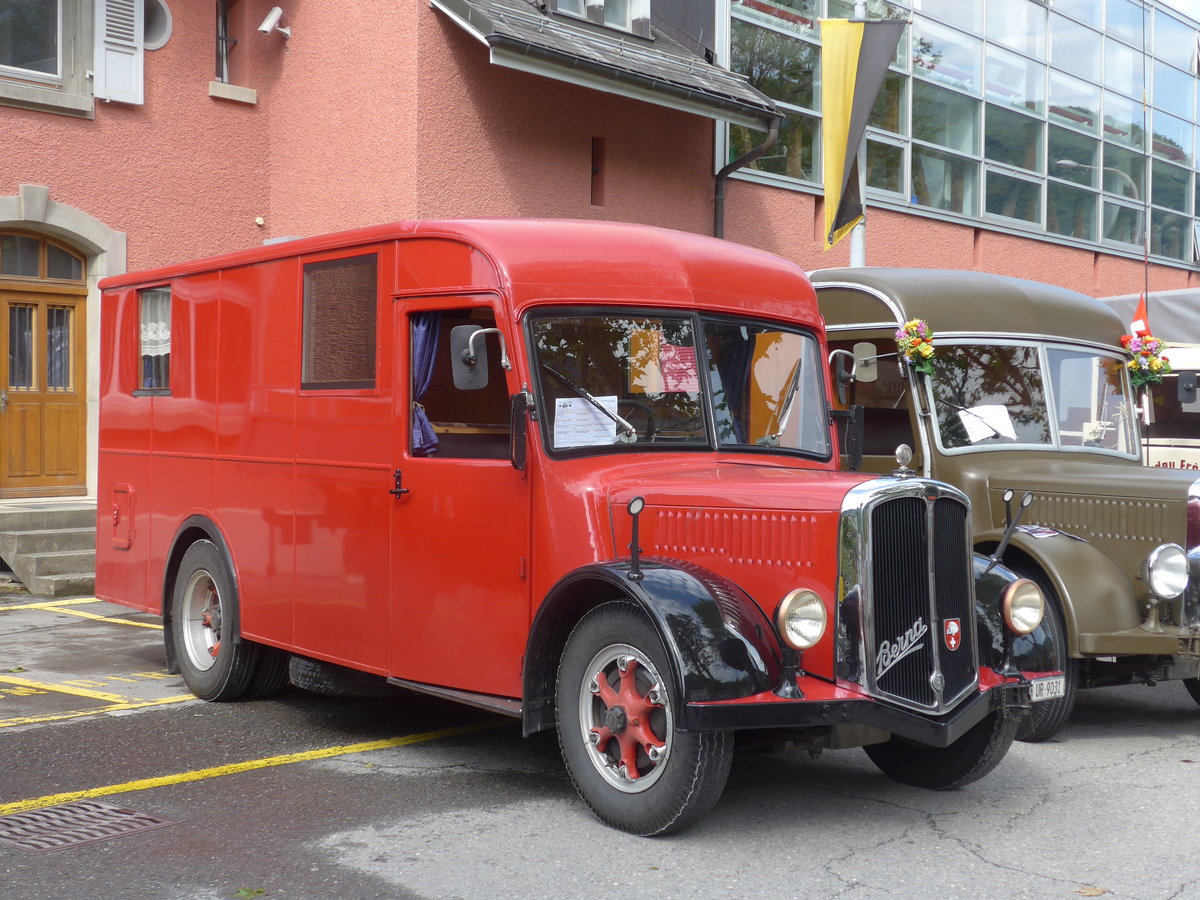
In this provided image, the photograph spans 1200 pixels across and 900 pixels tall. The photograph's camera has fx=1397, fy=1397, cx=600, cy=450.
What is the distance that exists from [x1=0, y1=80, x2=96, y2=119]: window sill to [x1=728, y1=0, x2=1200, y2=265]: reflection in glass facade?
25.0ft

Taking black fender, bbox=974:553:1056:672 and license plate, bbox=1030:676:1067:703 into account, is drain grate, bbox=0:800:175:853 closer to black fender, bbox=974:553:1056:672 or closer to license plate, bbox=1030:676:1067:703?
black fender, bbox=974:553:1056:672

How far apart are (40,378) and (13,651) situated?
19.0 feet

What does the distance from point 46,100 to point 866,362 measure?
9294 mm

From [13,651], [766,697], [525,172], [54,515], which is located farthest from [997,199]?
[766,697]

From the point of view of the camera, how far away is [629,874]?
4789mm

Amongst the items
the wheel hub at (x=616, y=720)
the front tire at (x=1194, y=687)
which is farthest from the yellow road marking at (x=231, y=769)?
the front tire at (x=1194, y=687)

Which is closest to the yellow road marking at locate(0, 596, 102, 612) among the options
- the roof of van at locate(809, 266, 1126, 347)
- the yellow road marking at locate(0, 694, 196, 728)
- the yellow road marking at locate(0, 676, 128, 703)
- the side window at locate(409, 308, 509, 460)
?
the yellow road marking at locate(0, 676, 128, 703)

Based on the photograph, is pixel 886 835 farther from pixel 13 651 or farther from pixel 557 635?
pixel 13 651

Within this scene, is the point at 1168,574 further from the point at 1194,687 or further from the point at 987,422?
the point at 987,422

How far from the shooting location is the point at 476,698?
19.7 ft

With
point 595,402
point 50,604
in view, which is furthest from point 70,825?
point 50,604

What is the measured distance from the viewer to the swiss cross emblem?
5.36 meters

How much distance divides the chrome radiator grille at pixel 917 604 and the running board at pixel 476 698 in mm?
1537

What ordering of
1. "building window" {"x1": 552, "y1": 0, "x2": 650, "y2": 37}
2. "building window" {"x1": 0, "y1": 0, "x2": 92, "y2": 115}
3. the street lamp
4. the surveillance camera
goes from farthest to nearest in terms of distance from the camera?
the street lamp
"building window" {"x1": 552, "y1": 0, "x2": 650, "y2": 37}
the surveillance camera
"building window" {"x1": 0, "y1": 0, "x2": 92, "y2": 115}
